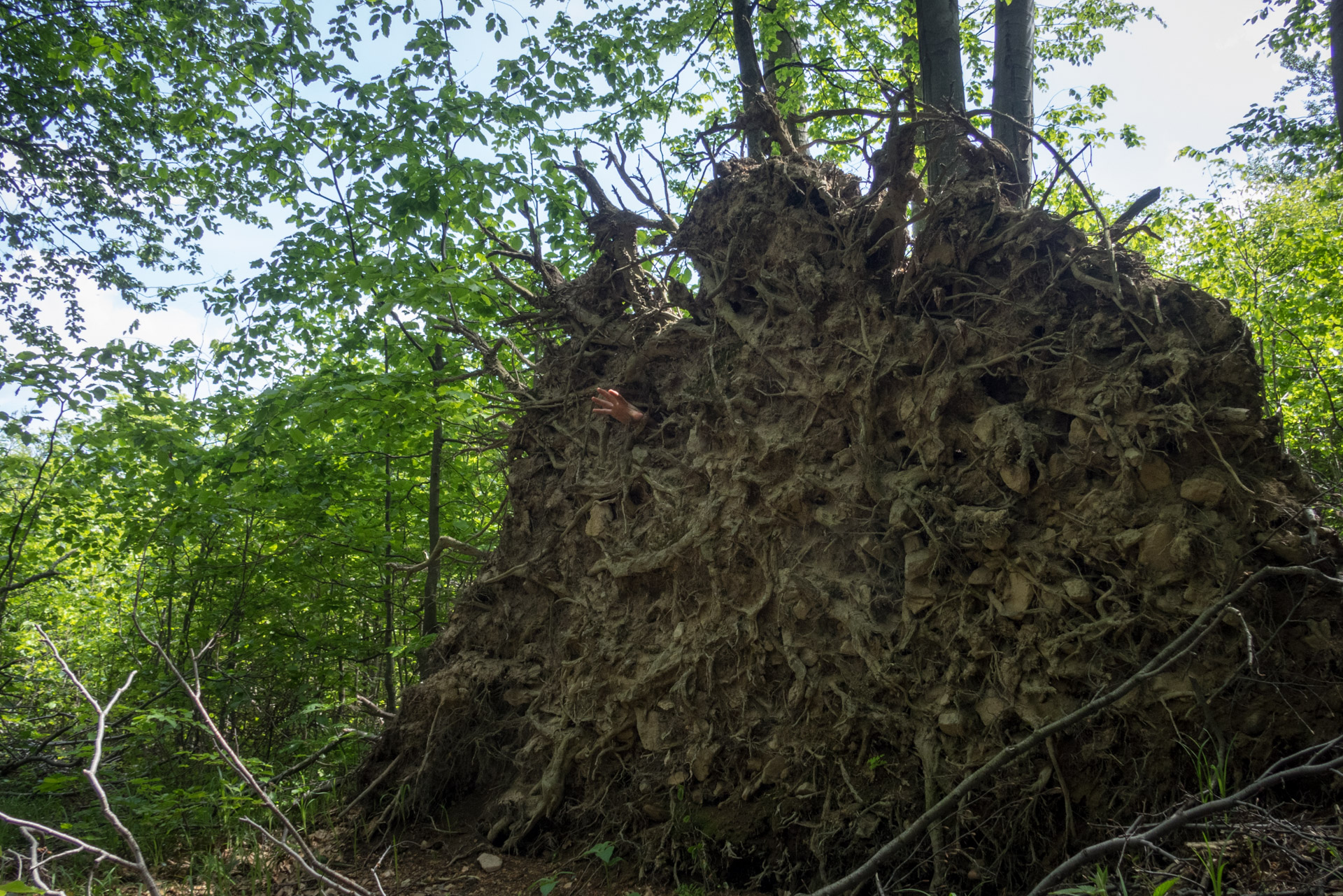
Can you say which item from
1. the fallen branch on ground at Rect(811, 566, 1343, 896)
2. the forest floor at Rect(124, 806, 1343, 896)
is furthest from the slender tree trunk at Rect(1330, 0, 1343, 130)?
the forest floor at Rect(124, 806, 1343, 896)

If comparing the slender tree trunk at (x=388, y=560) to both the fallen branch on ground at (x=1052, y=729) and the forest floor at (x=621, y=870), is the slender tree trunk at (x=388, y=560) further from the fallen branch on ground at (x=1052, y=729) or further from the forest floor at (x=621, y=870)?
the fallen branch on ground at (x=1052, y=729)

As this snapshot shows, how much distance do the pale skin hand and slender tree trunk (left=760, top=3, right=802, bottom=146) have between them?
398cm

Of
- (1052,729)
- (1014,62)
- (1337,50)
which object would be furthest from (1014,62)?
(1052,729)

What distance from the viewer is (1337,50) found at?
15.5 ft

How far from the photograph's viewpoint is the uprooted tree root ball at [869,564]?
2.79 meters

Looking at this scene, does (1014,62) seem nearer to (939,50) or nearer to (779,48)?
(939,50)

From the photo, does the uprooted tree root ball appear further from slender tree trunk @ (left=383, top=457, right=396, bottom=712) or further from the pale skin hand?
slender tree trunk @ (left=383, top=457, right=396, bottom=712)

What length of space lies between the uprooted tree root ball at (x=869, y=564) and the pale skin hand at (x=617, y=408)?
14 cm

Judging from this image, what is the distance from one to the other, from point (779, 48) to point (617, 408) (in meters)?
5.73

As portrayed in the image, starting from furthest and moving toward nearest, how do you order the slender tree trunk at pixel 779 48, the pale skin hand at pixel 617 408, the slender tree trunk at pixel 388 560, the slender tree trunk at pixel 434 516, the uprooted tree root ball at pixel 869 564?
1. the slender tree trunk at pixel 779 48
2. the slender tree trunk at pixel 388 560
3. the slender tree trunk at pixel 434 516
4. the pale skin hand at pixel 617 408
5. the uprooted tree root ball at pixel 869 564

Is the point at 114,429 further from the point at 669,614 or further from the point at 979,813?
the point at 979,813

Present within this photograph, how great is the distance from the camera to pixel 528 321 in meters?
5.23

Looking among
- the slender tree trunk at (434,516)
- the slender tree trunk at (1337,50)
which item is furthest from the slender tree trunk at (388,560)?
the slender tree trunk at (1337,50)

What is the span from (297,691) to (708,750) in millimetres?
4702
